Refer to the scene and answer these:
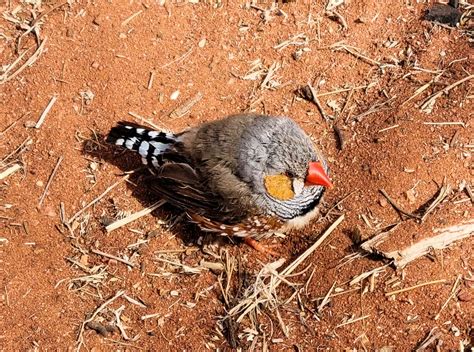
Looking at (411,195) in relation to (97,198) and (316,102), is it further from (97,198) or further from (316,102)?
(97,198)

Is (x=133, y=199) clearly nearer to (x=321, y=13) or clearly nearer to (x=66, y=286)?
(x=66, y=286)

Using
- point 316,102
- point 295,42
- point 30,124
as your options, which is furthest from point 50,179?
point 295,42

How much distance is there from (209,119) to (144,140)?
→ 2.17 ft

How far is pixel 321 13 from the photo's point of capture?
18.1 ft

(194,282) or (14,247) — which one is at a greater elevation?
(14,247)

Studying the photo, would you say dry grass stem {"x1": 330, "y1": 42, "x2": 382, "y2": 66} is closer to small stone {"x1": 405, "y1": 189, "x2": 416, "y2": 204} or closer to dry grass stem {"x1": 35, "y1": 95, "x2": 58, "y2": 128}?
small stone {"x1": 405, "y1": 189, "x2": 416, "y2": 204}

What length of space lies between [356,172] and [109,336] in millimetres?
2162

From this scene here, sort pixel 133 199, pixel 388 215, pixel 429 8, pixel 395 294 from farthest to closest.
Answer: pixel 429 8, pixel 133 199, pixel 388 215, pixel 395 294

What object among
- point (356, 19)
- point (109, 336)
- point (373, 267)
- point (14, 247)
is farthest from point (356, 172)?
point (14, 247)

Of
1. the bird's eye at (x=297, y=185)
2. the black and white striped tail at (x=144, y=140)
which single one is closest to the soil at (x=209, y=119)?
the black and white striped tail at (x=144, y=140)

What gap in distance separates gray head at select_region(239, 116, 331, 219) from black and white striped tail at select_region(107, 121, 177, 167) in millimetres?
684

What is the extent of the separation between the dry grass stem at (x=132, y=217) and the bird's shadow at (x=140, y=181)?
35mm

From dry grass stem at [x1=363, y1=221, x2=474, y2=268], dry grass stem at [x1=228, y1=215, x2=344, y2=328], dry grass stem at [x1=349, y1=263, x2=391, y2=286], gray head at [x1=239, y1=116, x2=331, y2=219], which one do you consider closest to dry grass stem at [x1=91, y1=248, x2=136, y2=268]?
dry grass stem at [x1=228, y1=215, x2=344, y2=328]

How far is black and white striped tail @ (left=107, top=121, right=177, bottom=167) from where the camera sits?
4.77 m
